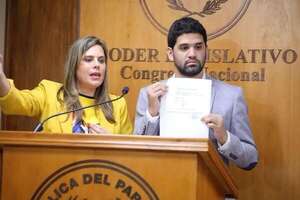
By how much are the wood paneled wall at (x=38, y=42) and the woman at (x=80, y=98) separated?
1036mm

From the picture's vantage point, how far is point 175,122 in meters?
2.67

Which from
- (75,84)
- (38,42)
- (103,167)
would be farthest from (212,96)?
(38,42)

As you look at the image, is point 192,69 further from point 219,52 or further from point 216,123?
point 219,52

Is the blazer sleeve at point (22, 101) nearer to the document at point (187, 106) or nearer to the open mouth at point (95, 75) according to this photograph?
the open mouth at point (95, 75)

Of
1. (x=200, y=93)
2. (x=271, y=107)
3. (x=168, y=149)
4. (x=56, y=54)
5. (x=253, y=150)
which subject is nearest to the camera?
(x=168, y=149)

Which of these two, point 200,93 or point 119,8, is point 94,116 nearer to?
point 200,93

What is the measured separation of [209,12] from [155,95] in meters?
1.52

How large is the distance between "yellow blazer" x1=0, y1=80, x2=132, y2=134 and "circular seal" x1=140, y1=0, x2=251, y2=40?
3.45 ft

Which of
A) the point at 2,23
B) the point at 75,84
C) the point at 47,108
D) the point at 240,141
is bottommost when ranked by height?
the point at 240,141

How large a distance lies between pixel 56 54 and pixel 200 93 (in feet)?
6.11

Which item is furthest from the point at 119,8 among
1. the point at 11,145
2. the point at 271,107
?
the point at 11,145

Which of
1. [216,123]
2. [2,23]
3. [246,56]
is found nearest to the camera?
[216,123]

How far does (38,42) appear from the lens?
4.28m

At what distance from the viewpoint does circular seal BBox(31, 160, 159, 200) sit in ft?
7.14
